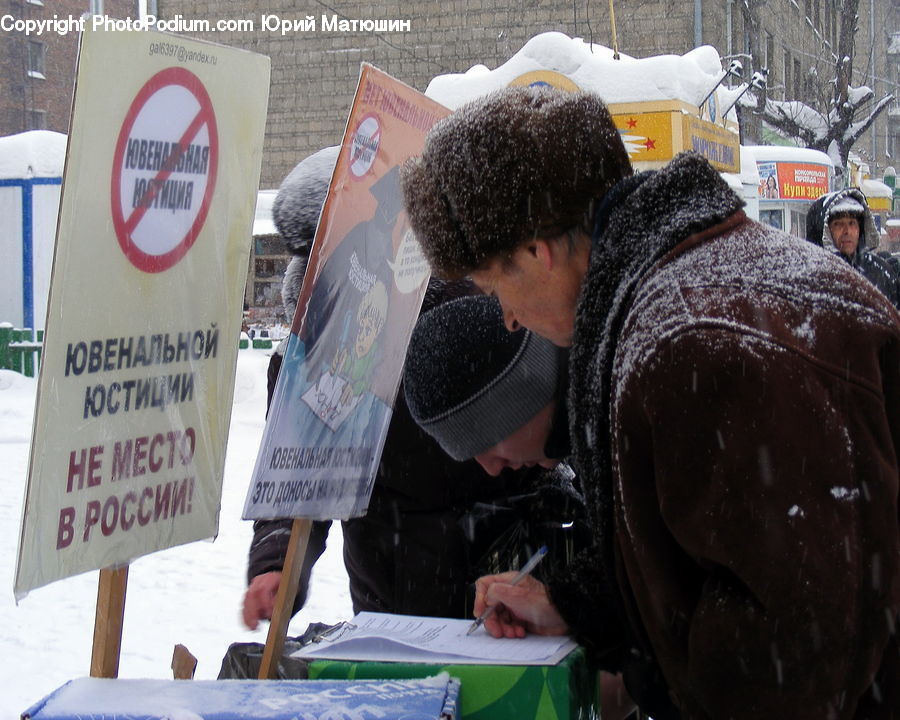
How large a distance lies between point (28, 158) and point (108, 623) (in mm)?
13060

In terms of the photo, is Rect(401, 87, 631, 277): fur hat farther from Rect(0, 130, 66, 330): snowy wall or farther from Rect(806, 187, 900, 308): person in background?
Rect(0, 130, 66, 330): snowy wall

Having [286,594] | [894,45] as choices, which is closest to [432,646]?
[286,594]

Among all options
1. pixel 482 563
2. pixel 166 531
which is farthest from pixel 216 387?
pixel 482 563

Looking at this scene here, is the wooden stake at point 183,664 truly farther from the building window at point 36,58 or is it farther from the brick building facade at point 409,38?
the building window at point 36,58

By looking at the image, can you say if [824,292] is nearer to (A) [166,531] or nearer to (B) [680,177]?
(B) [680,177]

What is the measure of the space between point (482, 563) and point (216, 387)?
665 mm

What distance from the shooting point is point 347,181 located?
187 cm

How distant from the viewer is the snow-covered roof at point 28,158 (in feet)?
43.5

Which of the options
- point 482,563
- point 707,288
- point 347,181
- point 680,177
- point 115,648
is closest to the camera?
point 707,288

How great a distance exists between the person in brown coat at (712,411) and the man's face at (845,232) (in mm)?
4733

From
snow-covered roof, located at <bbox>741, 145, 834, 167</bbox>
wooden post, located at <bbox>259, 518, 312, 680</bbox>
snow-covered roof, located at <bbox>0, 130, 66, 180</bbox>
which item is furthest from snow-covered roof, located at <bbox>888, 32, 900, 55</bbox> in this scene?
wooden post, located at <bbox>259, 518, 312, 680</bbox>

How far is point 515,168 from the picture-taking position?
135cm

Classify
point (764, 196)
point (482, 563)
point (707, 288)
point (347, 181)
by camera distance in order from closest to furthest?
point (707, 288) < point (347, 181) < point (482, 563) < point (764, 196)

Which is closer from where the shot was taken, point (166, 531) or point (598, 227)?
point (598, 227)
